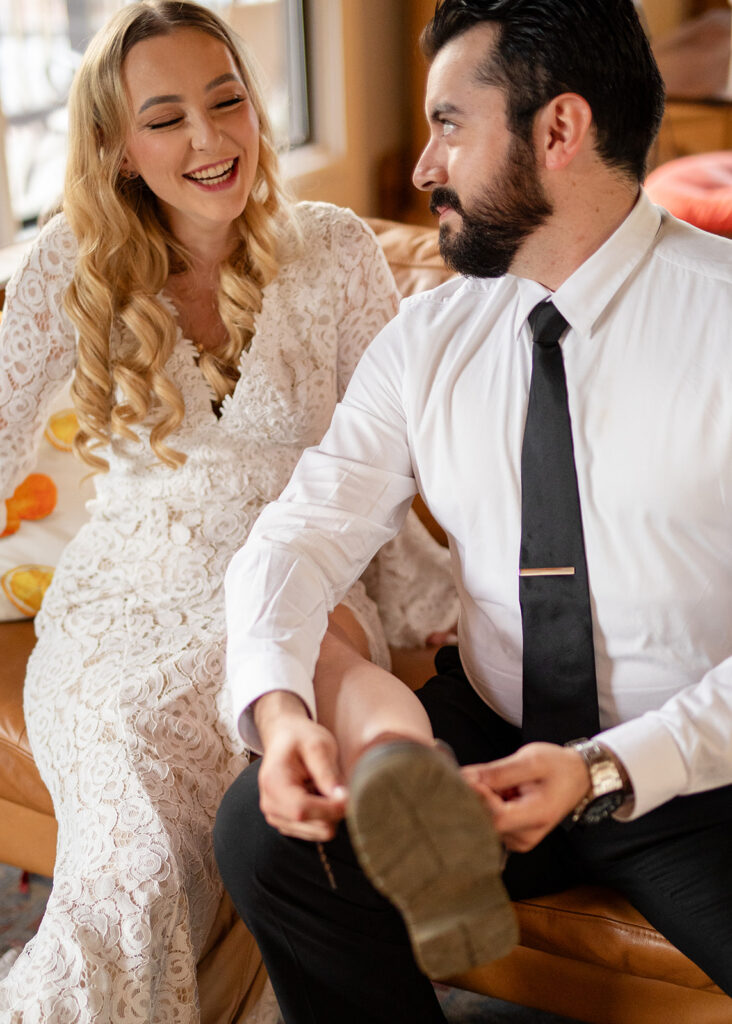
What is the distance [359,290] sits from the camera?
5.98 ft

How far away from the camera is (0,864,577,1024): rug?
5.51ft

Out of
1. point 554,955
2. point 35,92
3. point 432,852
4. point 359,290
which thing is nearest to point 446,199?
point 359,290

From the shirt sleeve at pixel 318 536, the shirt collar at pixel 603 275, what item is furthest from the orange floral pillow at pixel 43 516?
the shirt collar at pixel 603 275

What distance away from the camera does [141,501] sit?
1.80 m

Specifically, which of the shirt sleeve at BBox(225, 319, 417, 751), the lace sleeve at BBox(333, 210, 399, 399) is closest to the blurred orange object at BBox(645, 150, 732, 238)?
the lace sleeve at BBox(333, 210, 399, 399)

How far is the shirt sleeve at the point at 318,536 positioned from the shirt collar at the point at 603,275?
0.26m

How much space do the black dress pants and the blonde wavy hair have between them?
71cm

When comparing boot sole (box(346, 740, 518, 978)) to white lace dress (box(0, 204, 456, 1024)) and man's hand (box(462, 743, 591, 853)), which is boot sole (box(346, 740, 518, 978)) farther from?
white lace dress (box(0, 204, 456, 1024))

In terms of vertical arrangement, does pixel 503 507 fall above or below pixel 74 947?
above

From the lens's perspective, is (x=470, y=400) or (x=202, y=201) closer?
(x=470, y=400)

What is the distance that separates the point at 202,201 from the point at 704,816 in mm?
1152

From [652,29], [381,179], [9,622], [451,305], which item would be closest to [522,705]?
[451,305]

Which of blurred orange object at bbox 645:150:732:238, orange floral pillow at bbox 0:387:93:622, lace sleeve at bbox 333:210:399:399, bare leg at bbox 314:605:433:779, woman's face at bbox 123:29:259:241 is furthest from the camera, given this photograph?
blurred orange object at bbox 645:150:732:238

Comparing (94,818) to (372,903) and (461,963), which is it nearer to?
(372,903)
